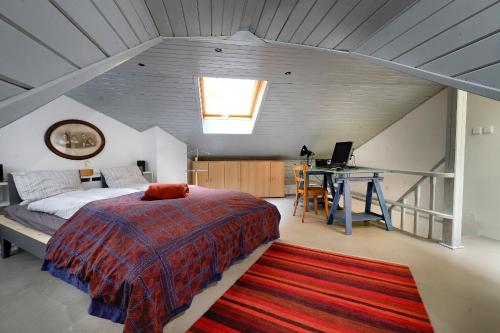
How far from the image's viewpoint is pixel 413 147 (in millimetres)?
4090

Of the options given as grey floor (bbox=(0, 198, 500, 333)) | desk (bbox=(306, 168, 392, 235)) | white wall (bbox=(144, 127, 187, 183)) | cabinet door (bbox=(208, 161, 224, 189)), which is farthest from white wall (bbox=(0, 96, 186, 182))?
desk (bbox=(306, 168, 392, 235))

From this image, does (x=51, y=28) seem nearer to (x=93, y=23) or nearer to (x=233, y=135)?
(x=93, y=23)

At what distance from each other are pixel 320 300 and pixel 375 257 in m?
1.04

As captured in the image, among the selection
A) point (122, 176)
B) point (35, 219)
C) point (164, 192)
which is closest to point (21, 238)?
point (35, 219)

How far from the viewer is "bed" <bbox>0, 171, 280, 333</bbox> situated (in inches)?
52.3

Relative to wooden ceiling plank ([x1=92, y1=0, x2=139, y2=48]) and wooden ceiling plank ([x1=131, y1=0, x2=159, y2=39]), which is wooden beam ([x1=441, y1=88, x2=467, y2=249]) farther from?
wooden ceiling plank ([x1=92, y1=0, x2=139, y2=48])

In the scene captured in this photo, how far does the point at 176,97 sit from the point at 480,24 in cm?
332

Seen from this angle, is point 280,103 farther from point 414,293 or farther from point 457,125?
point 414,293

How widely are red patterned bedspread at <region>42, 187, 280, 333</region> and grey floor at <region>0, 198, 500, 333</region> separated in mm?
136

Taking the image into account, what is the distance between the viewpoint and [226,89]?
13.3ft

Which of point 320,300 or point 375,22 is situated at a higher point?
point 375,22

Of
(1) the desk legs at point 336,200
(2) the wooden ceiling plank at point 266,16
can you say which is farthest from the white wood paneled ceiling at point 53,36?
(1) the desk legs at point 336,200

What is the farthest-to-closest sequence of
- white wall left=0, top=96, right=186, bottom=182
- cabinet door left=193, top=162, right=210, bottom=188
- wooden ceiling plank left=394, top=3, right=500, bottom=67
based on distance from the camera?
cabinet door left=193, top=162, right=210, bottom=188 → white wall left=0, top=96, right=186, bottom=182 → wooden ceiling plank left=394, top=3, right=500, bottom=67

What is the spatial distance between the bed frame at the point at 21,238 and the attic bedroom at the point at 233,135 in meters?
0.02
